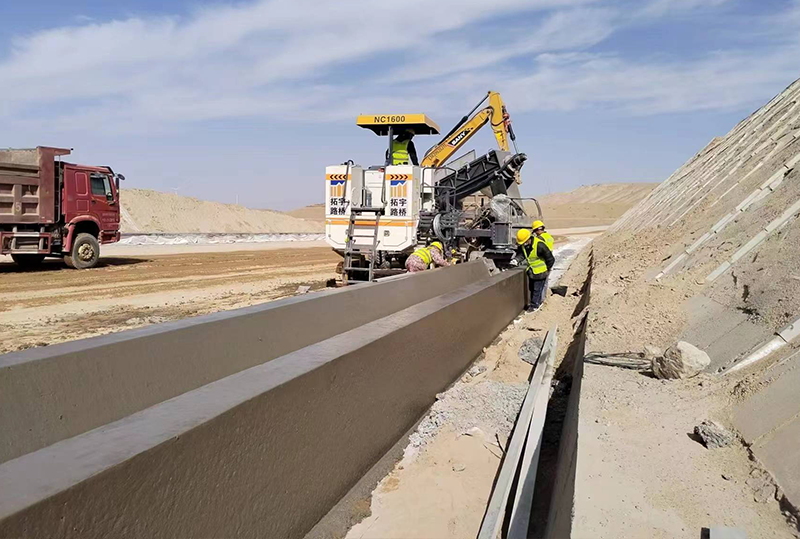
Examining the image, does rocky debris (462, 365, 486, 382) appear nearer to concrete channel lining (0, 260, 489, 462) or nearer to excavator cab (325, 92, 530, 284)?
concrete channel lining (0, 260, 489, 462)

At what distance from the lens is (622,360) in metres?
4.50

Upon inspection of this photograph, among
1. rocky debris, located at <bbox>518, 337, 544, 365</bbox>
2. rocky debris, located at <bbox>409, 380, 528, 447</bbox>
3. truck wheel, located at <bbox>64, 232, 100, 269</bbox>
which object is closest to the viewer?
rocky debris, located at <bbox>409, 380, 528, 447</bbox>

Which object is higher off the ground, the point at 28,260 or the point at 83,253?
the point at 83,253

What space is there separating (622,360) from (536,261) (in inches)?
255

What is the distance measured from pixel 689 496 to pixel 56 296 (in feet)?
35.3

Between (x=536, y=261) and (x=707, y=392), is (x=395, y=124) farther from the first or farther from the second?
(x=707, y=392)

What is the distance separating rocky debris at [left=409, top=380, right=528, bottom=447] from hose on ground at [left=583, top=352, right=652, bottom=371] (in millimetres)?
1019

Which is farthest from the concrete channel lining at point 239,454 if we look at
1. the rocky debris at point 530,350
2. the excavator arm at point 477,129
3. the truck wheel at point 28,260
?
the truck wheel at point 28,260

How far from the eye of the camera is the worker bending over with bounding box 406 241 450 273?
386 inches

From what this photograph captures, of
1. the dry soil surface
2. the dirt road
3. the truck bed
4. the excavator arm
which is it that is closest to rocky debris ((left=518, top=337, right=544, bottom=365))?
the dry soil surface

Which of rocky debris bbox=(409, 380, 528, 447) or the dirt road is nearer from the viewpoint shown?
rocky debris bbox=(409, 380, 528, 447)

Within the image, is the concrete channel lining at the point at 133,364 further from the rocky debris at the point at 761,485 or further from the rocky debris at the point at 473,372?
the rocky debris at the point at 761,485

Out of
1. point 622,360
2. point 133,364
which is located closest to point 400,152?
point 622,360

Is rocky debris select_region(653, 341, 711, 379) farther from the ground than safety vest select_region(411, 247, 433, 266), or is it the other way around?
safety vest select_region(411, 247, 433, 266)
